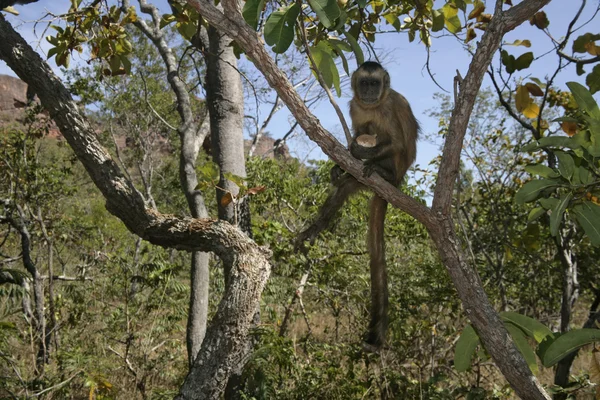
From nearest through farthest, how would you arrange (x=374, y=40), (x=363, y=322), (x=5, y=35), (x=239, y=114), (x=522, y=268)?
(x=5, y=35) < (x=374, y=40) < (x=239, y=114) < (x=363, y=322) < (x=522, y=268)

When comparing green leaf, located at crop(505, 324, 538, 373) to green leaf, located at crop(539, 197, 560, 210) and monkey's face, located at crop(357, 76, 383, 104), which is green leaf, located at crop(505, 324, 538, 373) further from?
monkey's face, located at crop(357, 76, 383, 104)

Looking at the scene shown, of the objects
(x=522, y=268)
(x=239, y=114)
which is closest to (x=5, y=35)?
(x=239, y=114)

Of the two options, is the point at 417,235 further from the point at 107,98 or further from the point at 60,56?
the point at 107,98

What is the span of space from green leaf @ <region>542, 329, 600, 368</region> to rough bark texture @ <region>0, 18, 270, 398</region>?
1851 millimetres

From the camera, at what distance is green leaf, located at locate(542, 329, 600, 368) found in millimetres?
1959

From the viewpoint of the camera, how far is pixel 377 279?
3568 mm

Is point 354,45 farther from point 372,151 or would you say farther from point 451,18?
point 372,151

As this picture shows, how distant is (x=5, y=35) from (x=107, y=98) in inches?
527

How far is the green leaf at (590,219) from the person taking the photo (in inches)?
83.0

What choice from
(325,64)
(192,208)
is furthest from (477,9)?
(192,208)

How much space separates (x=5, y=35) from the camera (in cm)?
333

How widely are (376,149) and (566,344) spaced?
7.86ft

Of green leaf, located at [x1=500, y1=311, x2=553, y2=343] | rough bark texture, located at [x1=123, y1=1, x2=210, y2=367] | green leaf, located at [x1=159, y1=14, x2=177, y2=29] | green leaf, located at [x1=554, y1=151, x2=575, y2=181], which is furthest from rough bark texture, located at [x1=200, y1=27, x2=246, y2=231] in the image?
green leaf, located at [x1=554, y1=151, x2=575, y2=181]

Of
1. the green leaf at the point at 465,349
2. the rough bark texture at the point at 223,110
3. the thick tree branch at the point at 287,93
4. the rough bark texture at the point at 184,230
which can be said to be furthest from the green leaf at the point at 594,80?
the rough bark texture at the point at 223,110
